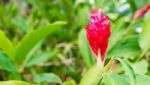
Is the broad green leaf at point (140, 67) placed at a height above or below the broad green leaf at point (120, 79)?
below

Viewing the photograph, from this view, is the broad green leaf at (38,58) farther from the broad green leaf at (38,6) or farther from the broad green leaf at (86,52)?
the broad green leaf at (38,6)

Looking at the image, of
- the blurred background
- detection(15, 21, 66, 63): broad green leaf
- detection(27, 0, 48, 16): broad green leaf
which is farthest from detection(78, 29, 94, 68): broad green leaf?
detection(27, 0, 48, 16): broad green leaf

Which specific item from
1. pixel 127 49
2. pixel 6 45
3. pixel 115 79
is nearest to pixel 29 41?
pixel 6 45

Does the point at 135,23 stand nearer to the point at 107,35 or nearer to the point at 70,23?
the point at 70,23

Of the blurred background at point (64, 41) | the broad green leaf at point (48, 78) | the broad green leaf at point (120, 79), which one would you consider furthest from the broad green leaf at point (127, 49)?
the broad green leaf at point (120, 79)

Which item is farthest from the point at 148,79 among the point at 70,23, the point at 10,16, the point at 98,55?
the point at 10,16

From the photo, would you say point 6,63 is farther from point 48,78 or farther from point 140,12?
point 140,12

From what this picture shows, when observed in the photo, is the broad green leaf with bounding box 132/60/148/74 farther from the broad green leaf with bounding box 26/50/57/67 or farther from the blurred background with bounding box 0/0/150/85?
the broad green leaf with bounding box 26/50/57/67
